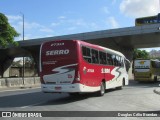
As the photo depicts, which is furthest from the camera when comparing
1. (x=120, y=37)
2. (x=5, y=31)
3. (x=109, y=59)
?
(x=120, y=37)

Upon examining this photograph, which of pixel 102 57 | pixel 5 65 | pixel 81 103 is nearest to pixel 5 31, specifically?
pixel 102 57

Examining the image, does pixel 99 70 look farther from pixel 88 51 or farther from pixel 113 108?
pixel 113 108

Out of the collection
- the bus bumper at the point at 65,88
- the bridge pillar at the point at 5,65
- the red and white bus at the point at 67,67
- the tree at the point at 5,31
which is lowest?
the bus bumper at the point at 65,88

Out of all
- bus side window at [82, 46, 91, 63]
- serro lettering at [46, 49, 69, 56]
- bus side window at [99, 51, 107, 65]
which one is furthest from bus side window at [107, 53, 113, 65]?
serro lettering at [46, 49, 69, 56]

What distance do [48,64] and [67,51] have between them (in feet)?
3.85

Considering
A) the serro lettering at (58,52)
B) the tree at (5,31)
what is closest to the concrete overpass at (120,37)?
the tree at (5,31)

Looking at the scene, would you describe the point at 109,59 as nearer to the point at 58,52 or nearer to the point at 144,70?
the point at 58,52

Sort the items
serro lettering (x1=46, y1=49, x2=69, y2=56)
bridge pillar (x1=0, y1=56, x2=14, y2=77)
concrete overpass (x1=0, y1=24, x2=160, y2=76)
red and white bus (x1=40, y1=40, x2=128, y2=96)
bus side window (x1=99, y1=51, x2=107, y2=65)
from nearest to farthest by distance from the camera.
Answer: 1. red and white bus (x1=40, y1=40, x2=128, y2=96)
2. serro lettering (x1=46, y1=49, x2=69, y2=56)
3. bus side window (x1=99, y1=51, x2=107, y2=65)
4. concrete overpass (x1=0, y1=24, x2=160, y2=76)
5. bridge pillar (x1=0, y1=56, x2=14, y2=77)

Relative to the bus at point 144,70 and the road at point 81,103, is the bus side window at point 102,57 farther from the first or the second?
the bus at point 144,70

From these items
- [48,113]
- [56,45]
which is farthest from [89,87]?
[48,113]

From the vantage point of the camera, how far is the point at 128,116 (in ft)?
36.7

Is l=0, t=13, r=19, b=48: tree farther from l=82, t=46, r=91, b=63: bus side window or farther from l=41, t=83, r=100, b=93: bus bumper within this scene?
l=41, t=83, r=100, b=93: bus bumper

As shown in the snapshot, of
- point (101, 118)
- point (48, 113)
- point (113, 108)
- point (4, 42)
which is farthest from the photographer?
point (4, 42)

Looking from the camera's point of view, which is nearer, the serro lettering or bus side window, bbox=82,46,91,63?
the serro lettering
